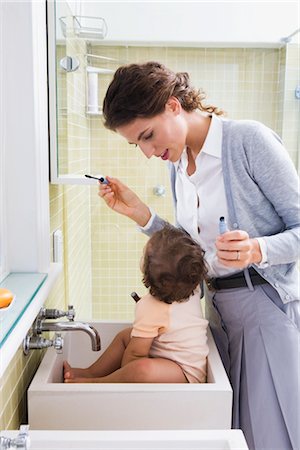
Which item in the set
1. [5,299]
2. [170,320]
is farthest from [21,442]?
[170,320]

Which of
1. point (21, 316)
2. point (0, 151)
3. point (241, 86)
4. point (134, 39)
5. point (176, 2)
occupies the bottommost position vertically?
point (21, 316)

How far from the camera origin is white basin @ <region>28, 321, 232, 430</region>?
1156mm

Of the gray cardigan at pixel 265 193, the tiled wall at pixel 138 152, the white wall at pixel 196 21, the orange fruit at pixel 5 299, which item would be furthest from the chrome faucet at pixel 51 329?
the white wall at pixel 196 21

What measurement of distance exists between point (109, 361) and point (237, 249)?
52 centimetres

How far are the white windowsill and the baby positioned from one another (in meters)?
0.24

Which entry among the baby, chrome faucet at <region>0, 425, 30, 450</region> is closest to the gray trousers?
the baby

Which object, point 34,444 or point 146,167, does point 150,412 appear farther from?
point 146,167

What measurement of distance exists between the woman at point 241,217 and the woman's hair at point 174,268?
66 millimetres

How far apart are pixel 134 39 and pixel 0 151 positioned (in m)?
1.43

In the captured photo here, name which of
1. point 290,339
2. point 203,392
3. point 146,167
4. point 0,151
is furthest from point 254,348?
point 146,167

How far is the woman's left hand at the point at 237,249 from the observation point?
3.99ft

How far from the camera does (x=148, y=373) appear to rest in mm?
1285

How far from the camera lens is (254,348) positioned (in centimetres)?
142

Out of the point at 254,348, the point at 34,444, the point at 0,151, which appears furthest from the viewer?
the point at 254,348
